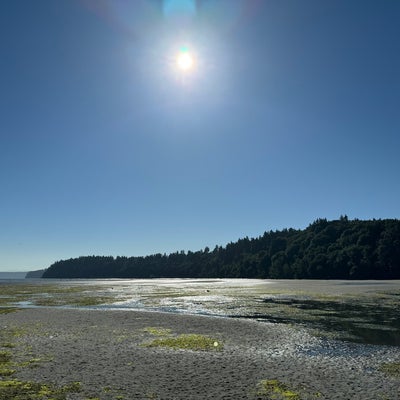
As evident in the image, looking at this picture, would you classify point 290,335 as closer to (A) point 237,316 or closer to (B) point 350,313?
(A) point 237,316

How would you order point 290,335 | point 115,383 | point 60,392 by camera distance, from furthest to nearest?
1. point 290,335
2. point 115,383
3. point 60,392

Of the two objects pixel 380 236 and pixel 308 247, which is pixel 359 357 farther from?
pixel 308 247

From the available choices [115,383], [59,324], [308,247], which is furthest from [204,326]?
[308,247]

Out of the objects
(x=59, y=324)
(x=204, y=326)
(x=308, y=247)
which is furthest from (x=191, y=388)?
(x=308, y=247)

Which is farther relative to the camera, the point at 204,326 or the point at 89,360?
the point at 204,326

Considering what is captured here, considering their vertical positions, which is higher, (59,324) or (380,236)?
(380,236)

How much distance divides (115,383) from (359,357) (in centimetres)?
1330

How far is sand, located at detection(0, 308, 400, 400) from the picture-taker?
1590 centimetres

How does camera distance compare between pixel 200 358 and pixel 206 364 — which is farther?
pixel 200 358

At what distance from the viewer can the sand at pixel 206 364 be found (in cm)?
1590

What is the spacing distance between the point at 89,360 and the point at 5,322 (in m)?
20.5

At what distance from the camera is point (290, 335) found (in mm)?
28312

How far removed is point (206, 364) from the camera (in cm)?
2027

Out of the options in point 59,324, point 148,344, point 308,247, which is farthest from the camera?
point 308,247
